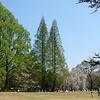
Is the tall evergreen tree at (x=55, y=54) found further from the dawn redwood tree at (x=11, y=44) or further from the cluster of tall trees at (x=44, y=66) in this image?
the dawn redwood tree at (x=11, y=44)

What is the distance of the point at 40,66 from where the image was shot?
79.9 metres

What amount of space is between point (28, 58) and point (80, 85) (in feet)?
211

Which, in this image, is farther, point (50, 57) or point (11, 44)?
point (50, 57)

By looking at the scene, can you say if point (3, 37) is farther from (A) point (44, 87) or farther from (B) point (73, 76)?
(B) point (73, 76)

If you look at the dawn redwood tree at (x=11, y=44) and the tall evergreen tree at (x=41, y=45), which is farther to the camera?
the tall evergreen tree at (x=41, y=45)

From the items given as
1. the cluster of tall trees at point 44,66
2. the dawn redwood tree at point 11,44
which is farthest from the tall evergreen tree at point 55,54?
the dawn redwood tree at point 11,44

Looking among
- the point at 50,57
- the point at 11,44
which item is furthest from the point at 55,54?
the point at 11,44

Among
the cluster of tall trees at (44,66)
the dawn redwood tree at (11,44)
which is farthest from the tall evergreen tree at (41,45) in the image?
the dawn redwood tree at (11,44)

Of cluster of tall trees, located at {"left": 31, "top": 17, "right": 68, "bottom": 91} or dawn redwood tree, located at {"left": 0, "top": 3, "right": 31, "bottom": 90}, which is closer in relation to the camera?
dawn redwood tree, located at {"left": 0, "top": 3, "right": 31, "bottom": 90}

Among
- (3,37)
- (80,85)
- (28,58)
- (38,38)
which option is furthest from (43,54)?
(80,85)

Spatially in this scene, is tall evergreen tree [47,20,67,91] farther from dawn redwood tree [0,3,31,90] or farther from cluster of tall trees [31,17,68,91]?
dawn redwood tree [0,3,31,90]

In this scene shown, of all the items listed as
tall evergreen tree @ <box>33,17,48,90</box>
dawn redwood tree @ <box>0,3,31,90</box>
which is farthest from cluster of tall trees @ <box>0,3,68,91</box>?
dawn redwood tree @ <box>0,3,31,90</box>

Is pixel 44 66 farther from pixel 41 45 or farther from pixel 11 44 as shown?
pixel 11 44

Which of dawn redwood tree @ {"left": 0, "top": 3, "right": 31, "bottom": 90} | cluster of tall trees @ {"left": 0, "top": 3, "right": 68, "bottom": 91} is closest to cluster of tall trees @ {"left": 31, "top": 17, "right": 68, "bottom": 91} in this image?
cluster of tall trees @ {"left": 0, "top": 3, "right": 68, "bottom": 91}
